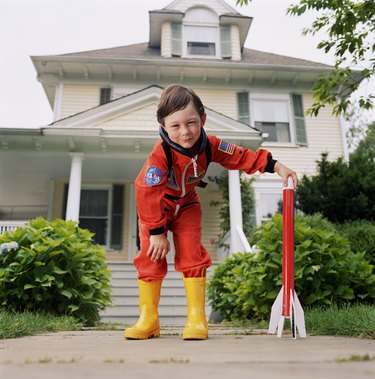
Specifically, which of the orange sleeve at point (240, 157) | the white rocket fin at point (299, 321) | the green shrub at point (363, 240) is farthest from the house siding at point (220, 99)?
the white rocket fin at point (299, 321)

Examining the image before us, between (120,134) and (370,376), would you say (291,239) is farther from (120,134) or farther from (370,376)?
(120,134)

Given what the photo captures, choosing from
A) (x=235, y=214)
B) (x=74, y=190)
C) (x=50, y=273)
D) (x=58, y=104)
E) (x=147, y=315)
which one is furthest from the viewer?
(x=58, y=104)

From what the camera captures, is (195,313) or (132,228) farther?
(132,228)

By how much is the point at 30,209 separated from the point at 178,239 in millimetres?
9252

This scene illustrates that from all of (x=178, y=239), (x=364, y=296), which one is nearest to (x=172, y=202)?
(x=178, y=239)

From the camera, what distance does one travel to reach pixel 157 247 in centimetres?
223

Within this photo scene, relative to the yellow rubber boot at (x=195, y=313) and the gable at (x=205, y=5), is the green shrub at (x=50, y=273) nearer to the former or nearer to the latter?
the yellow rubber boot at (x=195, y=313)

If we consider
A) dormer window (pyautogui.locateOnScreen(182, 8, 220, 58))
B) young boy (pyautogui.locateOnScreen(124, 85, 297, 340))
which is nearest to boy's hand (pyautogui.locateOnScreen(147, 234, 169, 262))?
young boy (pyautogui.locateOnScreen(124, 85, 297, 340))

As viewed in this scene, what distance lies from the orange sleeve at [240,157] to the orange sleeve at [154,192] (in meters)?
0.41

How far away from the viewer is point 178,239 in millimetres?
2459

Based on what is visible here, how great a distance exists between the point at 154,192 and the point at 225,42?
11.3m

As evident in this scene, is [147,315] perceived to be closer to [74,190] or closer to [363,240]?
[363,240]

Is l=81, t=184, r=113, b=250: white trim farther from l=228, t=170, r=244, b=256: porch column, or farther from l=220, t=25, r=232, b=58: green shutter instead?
l=220, t=25, r=232, b=58: green shutter

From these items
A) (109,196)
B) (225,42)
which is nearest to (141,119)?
(109,196)
